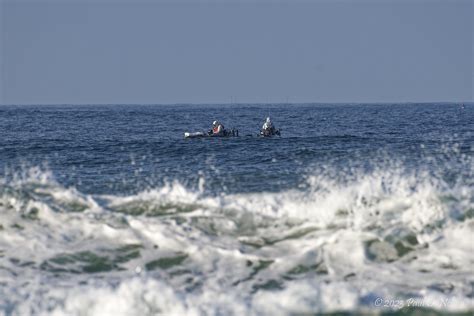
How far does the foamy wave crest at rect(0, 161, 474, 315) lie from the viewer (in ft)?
33.8

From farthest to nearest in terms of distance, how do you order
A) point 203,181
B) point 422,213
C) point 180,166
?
point 180,166
point 203,181
point 422,213

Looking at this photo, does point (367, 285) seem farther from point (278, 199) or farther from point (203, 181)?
point (203, 181)

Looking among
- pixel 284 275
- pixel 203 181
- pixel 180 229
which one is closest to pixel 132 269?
pixel 180 229

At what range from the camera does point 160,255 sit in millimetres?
12898

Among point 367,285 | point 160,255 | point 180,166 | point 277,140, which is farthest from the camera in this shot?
point 277,140

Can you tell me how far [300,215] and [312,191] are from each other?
1.74 m

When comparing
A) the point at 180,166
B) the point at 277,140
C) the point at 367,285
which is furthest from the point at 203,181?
the point at 277,140

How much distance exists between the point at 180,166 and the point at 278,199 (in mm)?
14093

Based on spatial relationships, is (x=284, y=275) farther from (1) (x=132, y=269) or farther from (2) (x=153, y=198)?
(2) (x=153, y=198)

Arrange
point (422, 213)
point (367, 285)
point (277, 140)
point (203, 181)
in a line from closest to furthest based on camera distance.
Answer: point (367, 285), point (422, 213), point (203, 181), point (277, 140)

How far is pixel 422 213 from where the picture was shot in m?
13.8

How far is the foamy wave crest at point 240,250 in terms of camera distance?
33.8 feet

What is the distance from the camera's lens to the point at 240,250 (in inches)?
513

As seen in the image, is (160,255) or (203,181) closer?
(160,255)
